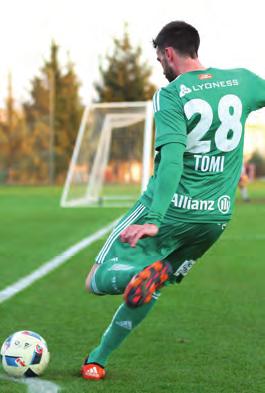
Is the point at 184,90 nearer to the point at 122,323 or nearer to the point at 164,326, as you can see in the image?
the point at 122,323

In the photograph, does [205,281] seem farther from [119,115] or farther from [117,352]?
[119,115]

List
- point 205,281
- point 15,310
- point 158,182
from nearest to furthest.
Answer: point 158,182
point 15,310
point 205,281

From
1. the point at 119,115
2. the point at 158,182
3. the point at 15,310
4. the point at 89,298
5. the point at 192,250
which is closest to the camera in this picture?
the point at 158,182

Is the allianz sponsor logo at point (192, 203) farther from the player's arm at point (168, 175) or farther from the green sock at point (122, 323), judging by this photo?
the green sock at point (122, 323)

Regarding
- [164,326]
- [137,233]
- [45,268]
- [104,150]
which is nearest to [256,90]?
[137,233]

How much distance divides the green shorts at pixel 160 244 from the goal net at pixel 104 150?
2170cm

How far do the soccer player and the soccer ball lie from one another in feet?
2.40

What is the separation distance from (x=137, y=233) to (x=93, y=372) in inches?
52.9

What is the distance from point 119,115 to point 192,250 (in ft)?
78.5

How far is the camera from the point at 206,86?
407cm

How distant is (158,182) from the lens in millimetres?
3867

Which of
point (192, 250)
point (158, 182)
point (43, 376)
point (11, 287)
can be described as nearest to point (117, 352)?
point (43, 376)

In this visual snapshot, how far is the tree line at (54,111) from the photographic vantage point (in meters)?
50.2

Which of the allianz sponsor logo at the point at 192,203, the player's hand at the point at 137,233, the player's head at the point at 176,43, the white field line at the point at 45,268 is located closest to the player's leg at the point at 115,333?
the allianz sponsor logo at the point at 192,203
